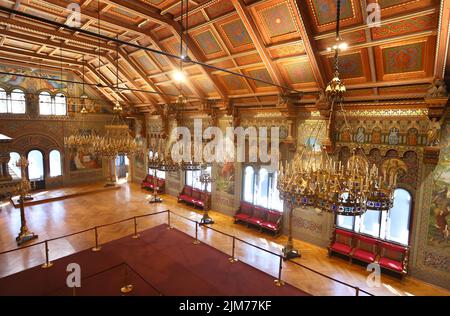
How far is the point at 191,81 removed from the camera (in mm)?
11414

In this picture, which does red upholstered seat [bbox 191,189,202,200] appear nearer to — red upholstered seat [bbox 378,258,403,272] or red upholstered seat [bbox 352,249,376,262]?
red upholstered seat [bbox 352,249,376,262]

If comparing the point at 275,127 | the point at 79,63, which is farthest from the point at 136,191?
the point at 275,127

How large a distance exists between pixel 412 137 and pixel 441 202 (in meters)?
1.82

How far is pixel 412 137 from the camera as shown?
23.2ft

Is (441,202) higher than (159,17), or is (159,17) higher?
(159,17)

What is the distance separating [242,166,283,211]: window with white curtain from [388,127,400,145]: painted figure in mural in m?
4.20

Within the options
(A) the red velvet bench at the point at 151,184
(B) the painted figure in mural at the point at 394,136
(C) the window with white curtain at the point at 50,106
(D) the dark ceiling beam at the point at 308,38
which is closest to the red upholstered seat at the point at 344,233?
(B) the painted figure in mural at the point at 394,136

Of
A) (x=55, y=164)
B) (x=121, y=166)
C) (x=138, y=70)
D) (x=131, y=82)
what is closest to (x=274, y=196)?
(x=138, y=70)

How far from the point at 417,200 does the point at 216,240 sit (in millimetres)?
6323

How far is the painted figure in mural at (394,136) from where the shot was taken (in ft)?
24.0

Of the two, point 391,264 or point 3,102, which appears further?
point 3,102

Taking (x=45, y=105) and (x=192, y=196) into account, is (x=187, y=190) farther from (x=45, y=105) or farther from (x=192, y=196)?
(x=45, y=105)

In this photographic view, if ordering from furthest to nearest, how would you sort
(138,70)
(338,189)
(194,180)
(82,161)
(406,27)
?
(82,161), (194,180), (138,70), (406,27), (338,189)

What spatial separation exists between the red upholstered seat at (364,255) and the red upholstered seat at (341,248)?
0.63 feet
